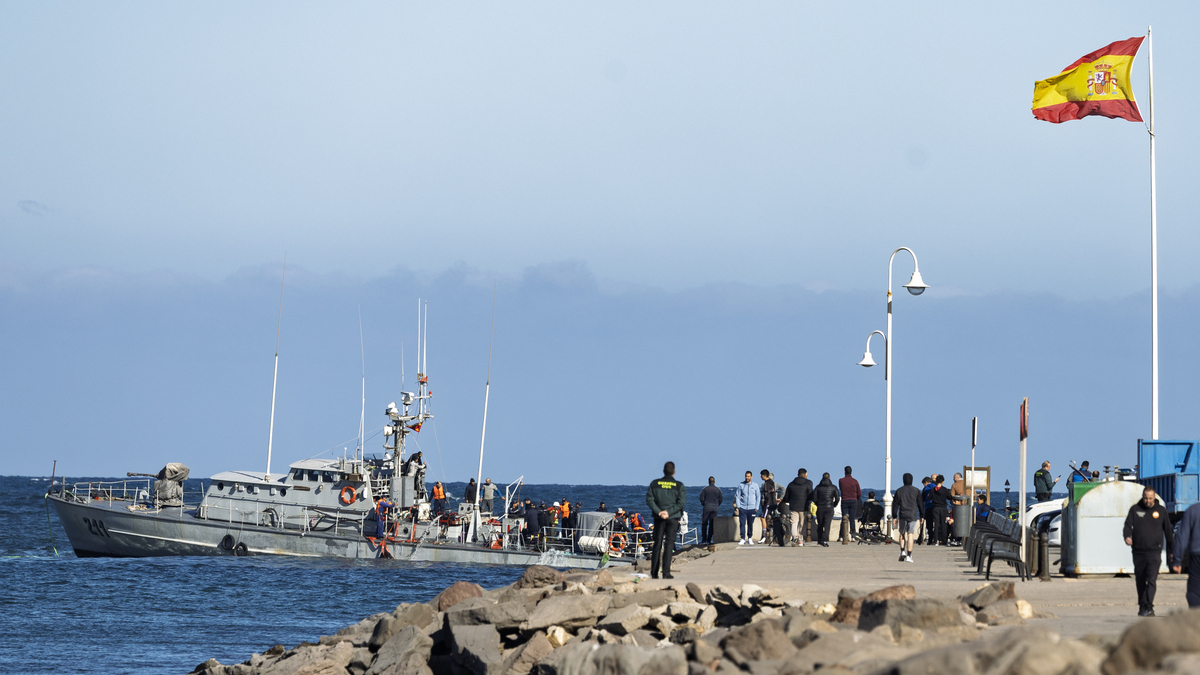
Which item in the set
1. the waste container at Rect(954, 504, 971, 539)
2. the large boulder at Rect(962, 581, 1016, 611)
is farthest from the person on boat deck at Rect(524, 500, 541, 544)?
the large boulder at Rect(962, 581, 1016, 611)

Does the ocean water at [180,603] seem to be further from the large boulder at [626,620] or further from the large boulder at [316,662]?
the large boulder at [626,620]

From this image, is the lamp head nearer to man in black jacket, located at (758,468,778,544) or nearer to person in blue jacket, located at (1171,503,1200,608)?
man in black jacket, located at (758,468,778,544)

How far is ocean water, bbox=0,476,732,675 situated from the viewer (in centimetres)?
2477

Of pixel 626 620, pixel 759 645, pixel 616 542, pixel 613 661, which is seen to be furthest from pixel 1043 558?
pixel 616 542

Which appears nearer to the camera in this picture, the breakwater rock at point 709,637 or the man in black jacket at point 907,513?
the breakwater rock at point 709,637

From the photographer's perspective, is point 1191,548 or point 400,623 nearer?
point 1191,548

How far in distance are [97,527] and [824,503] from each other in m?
31.5

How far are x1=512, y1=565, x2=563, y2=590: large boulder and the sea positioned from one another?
8.16 m

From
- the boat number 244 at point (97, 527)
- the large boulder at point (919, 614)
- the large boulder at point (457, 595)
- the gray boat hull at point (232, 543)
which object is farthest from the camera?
the boat number 244 at point (97, 527)

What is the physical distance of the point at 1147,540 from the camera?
1288 cm

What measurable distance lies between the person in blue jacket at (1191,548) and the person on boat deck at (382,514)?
33.7 metres

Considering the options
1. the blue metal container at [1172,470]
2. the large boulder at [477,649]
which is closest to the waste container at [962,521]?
the blue metal container at [1172,470]

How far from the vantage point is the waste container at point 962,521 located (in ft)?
86.7

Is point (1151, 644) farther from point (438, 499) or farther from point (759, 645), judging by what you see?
point (438, 499)
